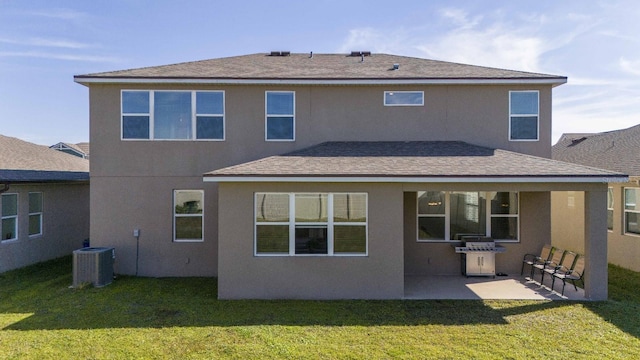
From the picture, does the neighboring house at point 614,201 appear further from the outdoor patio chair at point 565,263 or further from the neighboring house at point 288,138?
the outdoor patio chair at point 565,263

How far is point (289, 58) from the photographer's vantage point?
40.7ft

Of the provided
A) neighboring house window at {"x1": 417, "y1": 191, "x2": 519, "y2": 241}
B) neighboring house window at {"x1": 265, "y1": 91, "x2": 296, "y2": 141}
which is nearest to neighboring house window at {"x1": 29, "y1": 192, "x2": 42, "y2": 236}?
neighboring house window at {"x1": 265, "y1": 91, "x2": 296, "y2": 141}

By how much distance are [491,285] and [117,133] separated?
11.6m

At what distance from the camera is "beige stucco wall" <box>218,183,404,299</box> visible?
7816 mm

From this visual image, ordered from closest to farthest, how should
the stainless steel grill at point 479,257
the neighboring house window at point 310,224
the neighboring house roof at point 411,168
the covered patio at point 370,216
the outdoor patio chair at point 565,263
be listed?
1. the neighboring house roof at point 411,168
2. the covered patio at point 370,216
3. the neighboring house window at point 310,224
4. the outdoor patio chair at point 565,263
5. the stainless steel grill at point 479,257

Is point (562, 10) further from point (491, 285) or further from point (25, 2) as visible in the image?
point (25, 2)

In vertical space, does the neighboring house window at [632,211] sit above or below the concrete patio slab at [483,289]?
above

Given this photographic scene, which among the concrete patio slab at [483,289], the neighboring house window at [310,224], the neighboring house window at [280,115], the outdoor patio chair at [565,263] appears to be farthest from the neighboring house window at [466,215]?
the neighboring house window at [280,115]

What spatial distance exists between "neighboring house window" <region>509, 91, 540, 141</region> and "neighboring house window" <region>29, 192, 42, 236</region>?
631 inches

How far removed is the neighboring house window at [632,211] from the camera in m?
10.7

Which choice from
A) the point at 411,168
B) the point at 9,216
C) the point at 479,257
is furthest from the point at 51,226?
the point at 479,257

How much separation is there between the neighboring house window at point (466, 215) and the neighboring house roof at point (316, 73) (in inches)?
139

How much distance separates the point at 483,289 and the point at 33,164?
1636 centimetres

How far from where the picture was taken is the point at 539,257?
31.3ft
